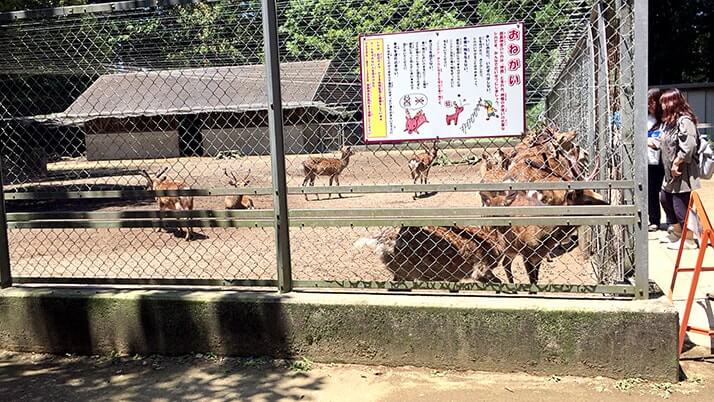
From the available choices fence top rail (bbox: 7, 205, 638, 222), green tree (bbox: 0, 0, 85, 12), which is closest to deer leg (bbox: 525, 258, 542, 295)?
fence top rail (bbox: 7, 205, 638, 222)

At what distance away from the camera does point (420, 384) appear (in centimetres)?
343

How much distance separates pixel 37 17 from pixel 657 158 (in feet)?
21.6

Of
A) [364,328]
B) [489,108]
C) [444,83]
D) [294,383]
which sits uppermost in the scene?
[444,83]

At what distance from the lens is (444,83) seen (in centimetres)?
354

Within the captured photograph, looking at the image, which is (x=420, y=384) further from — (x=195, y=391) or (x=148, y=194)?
(x=148, y=194)

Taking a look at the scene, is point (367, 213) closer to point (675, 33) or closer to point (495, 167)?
point (495, 167)

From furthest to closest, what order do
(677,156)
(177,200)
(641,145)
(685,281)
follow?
(177,200) < (677,156) < (685,281) < (641,145)

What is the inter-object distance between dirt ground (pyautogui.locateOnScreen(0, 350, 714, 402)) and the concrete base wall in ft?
0.24

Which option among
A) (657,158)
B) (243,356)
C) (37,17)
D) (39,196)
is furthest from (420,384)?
(657,158)

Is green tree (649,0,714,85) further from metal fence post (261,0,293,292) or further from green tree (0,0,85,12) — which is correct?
metal fence post (261,0,293,292)

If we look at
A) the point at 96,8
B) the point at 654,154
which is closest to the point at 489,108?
the point at 96,8

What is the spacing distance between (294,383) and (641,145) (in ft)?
7.61

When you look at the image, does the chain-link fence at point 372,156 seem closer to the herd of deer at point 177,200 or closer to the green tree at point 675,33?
the herd of deer at point 177,200

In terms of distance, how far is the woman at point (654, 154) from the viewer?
6816mm
